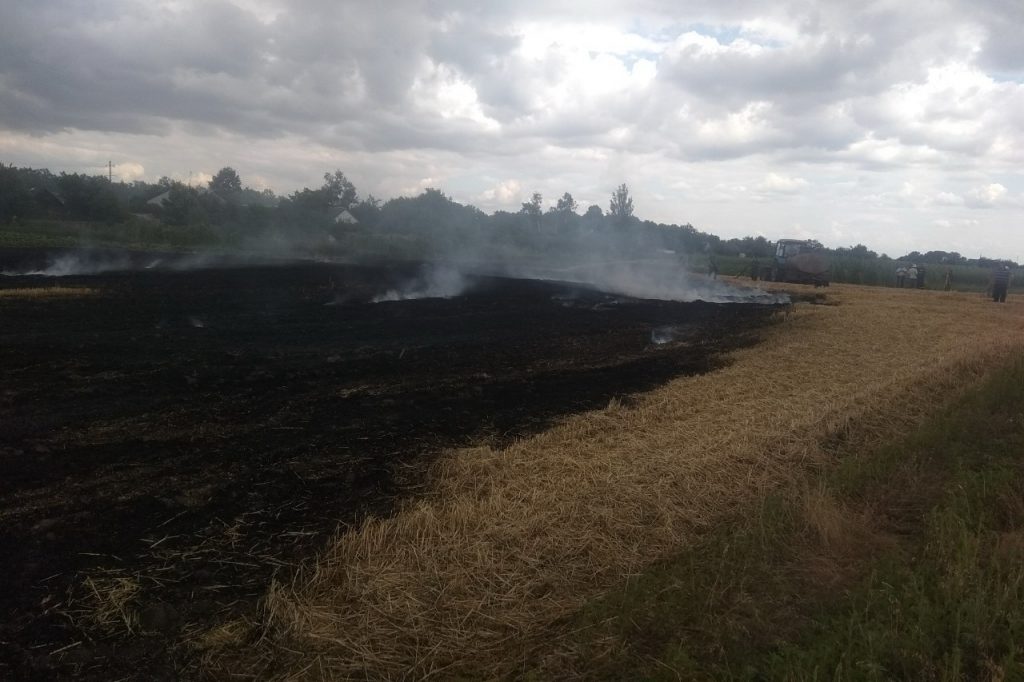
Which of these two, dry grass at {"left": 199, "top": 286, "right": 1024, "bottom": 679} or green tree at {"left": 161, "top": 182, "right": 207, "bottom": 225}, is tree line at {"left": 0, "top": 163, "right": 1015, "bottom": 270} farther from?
dry grass at {"left": 199, "top": 286, "right": 1024, "bottom": 679}

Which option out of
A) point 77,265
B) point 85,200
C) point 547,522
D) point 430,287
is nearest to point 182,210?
point 85,200

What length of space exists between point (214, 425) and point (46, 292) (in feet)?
40.5

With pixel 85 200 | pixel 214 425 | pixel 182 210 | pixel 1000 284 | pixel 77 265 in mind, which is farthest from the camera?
pixel 182 210

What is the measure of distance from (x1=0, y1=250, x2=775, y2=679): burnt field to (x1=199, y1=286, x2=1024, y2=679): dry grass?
16.0 inches

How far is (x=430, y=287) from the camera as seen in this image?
78.3 ft

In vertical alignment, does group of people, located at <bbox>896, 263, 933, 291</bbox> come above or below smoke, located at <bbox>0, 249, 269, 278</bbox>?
above

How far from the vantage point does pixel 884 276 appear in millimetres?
42656

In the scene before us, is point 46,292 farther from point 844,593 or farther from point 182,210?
point 182,210

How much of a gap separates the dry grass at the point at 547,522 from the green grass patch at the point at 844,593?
0.25m

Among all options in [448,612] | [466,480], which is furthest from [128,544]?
[466,480]

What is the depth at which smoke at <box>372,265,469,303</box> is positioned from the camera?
20.9 m

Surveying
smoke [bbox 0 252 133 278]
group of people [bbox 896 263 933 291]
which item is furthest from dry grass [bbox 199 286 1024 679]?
group of people [bbox 896 263 933 291]

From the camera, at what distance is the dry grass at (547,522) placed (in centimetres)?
374

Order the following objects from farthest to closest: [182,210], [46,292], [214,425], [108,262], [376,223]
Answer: [376,223], [182,210], [108,262], [46,292], [214,425]
